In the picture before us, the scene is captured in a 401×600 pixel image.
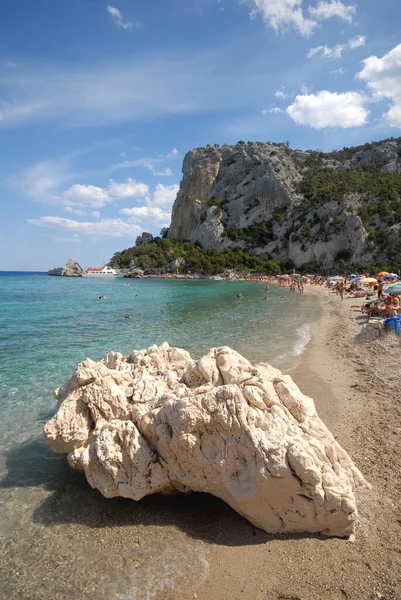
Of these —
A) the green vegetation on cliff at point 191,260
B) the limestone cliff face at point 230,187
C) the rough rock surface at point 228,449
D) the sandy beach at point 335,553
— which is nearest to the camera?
the sandy beach at point 335,553

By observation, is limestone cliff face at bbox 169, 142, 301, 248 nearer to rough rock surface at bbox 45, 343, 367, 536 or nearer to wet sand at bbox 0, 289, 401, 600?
rough rock surface at bbox 45, 343, 367, 536

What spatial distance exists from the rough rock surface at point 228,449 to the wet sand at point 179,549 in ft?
0.97

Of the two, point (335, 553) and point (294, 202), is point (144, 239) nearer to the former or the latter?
point (294, 202)

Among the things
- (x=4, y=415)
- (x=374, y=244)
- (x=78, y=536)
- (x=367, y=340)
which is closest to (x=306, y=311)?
(x=367, y=340)

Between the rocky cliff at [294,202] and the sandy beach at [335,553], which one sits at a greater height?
the rocky cliff at [294,202]

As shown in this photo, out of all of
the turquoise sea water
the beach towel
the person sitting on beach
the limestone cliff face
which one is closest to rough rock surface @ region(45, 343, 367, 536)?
the turquoise sea water

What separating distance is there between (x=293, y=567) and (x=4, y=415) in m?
7.17

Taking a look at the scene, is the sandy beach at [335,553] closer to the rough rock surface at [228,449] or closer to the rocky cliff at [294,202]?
the rough rock surface at [228,449]

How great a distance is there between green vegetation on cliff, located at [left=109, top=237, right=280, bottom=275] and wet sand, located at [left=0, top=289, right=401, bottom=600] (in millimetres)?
82283

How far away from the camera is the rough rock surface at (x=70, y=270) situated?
126 meters

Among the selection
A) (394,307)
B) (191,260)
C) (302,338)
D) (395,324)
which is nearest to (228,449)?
(395,324)

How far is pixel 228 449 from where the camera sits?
175 inches

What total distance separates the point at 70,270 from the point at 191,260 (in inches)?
2118

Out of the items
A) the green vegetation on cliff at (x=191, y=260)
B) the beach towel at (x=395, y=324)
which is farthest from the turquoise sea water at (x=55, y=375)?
the green vegetation on cliff at (x=191, y=260)
